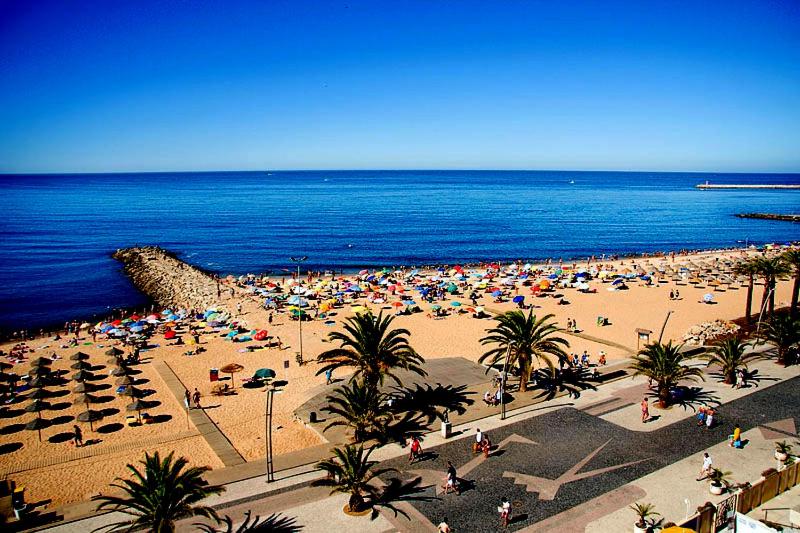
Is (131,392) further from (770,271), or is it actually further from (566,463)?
(770,271)

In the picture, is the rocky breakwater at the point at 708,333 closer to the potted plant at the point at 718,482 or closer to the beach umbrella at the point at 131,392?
the potted plant at the point at 718,482

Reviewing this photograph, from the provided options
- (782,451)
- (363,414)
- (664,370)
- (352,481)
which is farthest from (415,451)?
(782,451)

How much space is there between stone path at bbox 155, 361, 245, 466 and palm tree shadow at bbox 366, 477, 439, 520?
7.10 meters

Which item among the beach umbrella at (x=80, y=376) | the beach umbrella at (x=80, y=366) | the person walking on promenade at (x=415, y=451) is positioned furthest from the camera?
the beach umbrella at (x=80, y=366)

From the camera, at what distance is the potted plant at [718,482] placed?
1845 cm

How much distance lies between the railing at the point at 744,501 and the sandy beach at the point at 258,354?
15.3 metres

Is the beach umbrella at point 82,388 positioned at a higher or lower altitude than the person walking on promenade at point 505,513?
lower

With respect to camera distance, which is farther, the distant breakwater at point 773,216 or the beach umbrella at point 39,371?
the distant breakwater at point 773,216

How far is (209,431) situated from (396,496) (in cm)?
1181

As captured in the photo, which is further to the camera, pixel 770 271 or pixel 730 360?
pixel 770 271

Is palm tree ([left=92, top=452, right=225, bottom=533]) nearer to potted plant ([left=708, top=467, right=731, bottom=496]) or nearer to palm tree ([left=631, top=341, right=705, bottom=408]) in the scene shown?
potted plant ([left=708, top=467, right=731, bottom=496])

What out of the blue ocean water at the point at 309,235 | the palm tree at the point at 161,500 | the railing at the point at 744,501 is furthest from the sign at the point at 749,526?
the blue ocean water at the point at 309,235

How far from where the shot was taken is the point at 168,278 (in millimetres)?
70625

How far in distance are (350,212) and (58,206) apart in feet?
322
